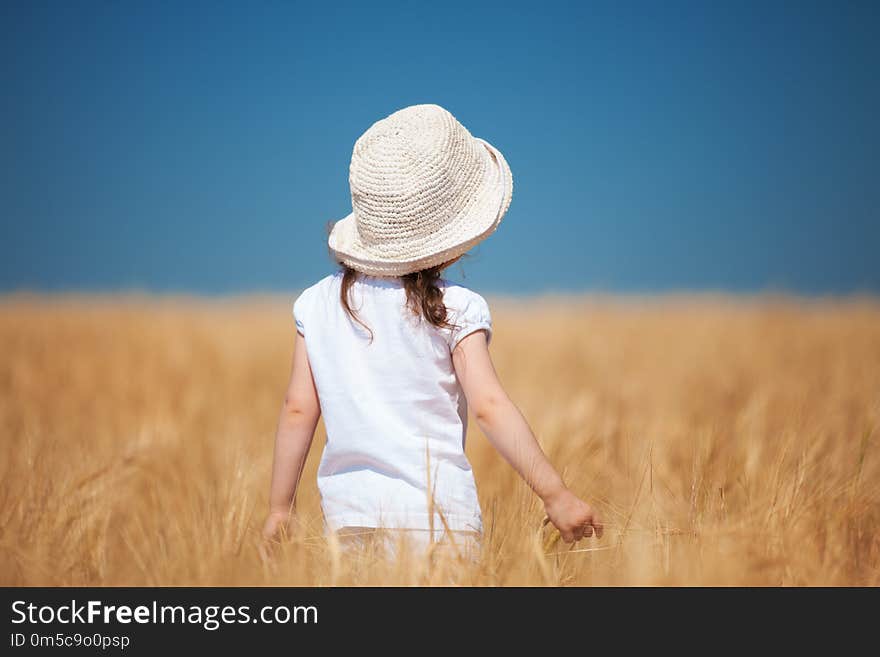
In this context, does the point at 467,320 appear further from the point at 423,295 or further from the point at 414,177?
the point at 414,177

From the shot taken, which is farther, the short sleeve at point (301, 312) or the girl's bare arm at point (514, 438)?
the short sleeve at point (301, 312)

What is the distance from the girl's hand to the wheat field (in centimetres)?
5

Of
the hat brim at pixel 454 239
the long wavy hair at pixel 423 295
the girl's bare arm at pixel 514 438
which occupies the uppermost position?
the hat brim at pixel 454 239

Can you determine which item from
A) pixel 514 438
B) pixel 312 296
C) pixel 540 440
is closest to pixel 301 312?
pixel 312 296

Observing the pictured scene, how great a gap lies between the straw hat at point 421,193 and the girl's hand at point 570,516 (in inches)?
18.0

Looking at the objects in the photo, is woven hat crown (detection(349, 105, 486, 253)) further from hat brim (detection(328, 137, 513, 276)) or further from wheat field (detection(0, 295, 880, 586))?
wheat field (detection(0, 295, 880, 586))

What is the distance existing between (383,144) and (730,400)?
2.89 m

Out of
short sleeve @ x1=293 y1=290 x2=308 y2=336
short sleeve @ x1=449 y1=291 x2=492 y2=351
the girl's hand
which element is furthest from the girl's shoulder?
the girl's hand

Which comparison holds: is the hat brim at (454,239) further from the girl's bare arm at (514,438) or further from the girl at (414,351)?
the girl's bare arm at (514,438)

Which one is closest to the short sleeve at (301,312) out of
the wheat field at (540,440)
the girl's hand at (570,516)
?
the wheat field at (540,440)

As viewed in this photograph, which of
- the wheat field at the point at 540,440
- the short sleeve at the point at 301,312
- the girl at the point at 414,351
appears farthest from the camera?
the short sleeve at the point at 301,312

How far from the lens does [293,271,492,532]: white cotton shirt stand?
1370mm

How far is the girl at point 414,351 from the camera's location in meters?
1.33
